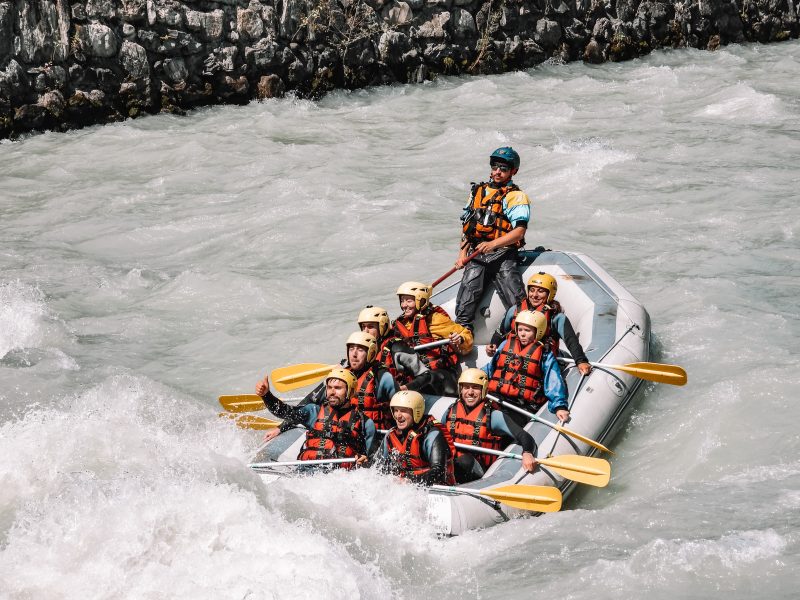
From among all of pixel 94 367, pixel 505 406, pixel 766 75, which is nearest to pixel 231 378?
pixel 94 367

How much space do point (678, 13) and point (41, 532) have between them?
609 inches

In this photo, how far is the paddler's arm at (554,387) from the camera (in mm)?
5660

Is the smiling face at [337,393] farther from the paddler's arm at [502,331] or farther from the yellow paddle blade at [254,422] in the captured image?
the paddler's arm at [502,331]

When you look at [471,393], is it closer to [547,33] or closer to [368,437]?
[368,437]

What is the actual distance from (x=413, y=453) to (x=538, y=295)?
63.4 inches

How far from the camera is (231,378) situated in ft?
23.8

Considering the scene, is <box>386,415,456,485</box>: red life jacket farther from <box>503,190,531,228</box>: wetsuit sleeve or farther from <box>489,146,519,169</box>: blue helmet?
<box>489,146,519,169</box>: blue helmet

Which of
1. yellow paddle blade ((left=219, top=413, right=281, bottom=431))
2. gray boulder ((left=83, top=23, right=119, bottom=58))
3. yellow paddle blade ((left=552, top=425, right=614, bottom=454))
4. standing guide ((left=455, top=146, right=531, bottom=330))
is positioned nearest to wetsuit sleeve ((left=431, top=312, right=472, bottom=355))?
standing guide ((left=455, top=146, right=531, bottom=330))

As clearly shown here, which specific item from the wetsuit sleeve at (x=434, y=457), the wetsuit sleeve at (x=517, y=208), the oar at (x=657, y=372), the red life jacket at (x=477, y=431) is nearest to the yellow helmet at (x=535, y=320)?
the oar at (x=657, y=372)

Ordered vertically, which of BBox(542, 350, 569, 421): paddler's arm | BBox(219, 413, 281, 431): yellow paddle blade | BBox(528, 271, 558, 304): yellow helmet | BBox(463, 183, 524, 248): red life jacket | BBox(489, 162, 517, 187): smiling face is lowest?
BBox(219, 413, 281, 431): yellow paddle blade

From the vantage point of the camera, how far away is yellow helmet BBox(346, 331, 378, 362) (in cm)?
566

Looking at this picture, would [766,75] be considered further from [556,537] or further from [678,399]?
[556,537]

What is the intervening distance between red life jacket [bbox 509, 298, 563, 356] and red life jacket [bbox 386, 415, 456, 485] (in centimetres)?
113

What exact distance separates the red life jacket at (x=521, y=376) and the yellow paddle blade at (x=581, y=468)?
61 centimetres
